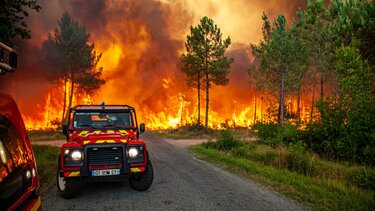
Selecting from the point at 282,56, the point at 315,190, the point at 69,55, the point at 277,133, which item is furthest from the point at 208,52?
the point at 315,190

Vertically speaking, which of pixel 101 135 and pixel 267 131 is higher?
pixel 101 135

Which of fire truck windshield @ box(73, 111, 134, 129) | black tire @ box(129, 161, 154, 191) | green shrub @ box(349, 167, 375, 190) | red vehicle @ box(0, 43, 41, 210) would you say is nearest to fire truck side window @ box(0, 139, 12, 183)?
red vehicle @ box(0, 43, 41, 210)

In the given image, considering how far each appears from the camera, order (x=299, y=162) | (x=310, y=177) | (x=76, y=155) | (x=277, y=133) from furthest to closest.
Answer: (x=277, y=133), (x=299, y=162), (x=310, y=177), (x=76, y=155)

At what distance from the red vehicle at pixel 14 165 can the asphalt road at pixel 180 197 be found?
3168 mm

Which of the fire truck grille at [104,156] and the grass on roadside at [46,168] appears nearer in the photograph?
the fire truck grille at [104,156]

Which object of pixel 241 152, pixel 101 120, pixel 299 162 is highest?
pixel 101 120

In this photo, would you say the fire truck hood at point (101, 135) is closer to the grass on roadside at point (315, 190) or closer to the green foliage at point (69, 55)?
the grass on roadside at point (315, 190)

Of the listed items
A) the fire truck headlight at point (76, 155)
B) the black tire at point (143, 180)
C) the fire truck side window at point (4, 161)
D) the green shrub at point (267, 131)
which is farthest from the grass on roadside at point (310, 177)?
the fire truck side window at point (4, 161)

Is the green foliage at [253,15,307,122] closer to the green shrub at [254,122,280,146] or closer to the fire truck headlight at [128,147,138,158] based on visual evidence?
the green shrub at [254,122,280,146]

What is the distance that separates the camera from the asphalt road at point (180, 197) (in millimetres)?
6488

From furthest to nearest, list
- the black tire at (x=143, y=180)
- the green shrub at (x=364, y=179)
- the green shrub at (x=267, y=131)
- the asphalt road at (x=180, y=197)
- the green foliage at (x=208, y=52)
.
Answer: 1. the green foliage at (x=208, y=52)
2. the green shrub at (x=267, y=131)
3. the green shrub at (x=364, y=179)
4. the black tire at (x=143, y=180)
5. the asphalt road at (x=180, y=197)

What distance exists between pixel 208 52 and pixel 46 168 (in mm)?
27600

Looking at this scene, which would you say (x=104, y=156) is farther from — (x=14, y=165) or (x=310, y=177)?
(x=310, y=177)

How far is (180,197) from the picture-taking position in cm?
719
